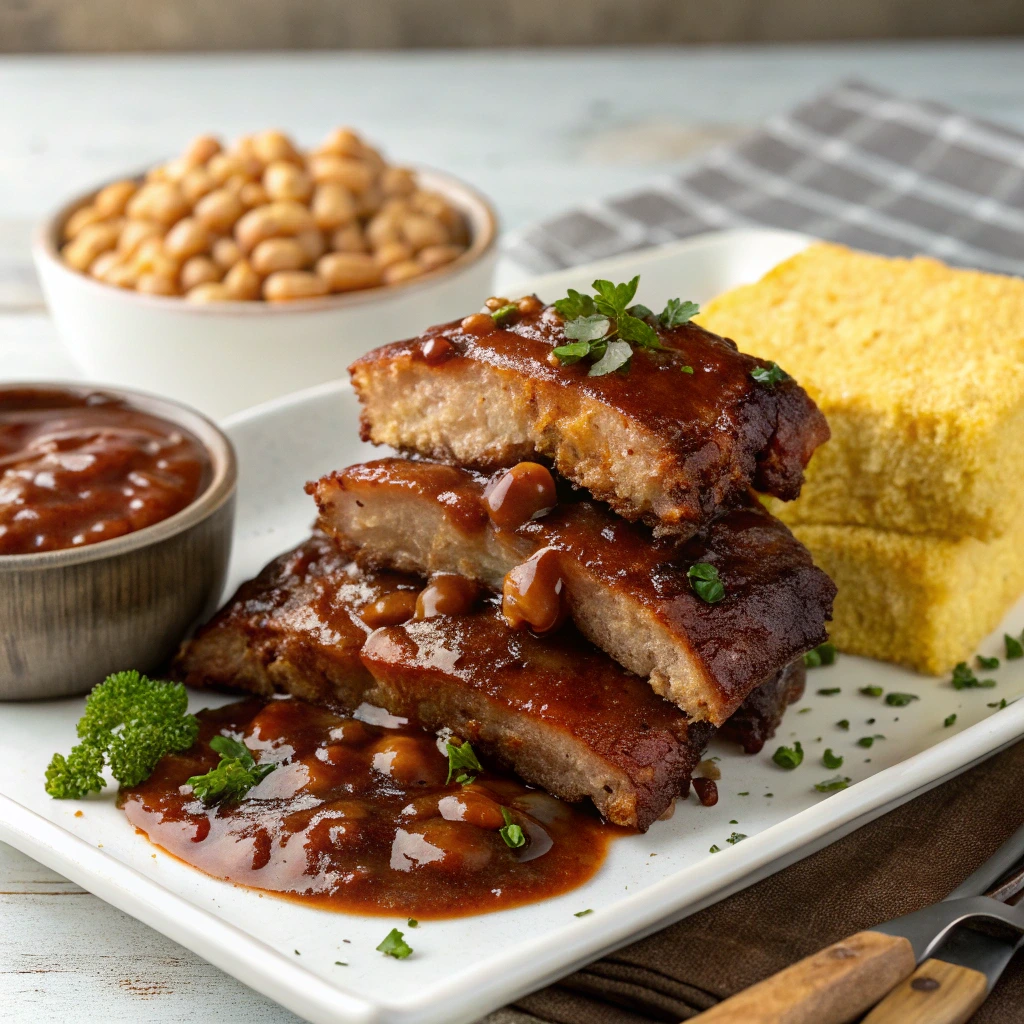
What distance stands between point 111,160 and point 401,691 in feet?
24.3

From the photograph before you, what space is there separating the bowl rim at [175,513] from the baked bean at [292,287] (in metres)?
1.22

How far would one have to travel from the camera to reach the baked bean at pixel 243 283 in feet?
19.3

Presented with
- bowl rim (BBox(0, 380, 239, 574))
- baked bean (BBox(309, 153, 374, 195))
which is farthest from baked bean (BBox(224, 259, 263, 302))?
bowl rim (BBox(0, 380, 239, 574))

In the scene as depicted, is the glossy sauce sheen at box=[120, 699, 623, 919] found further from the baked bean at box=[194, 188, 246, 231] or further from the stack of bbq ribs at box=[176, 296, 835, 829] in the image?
the baked bean at box=[194, 188, 246, 231]

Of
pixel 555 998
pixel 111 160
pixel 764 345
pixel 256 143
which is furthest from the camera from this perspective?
pixel 111 160

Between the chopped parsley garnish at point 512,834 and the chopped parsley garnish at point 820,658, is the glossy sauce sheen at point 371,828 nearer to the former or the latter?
the chopped parsley garnish at point 512,834

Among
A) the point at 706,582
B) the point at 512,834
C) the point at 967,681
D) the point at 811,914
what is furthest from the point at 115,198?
the point at 811,914

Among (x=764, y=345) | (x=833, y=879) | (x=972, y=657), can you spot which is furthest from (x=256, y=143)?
(x=833, y=879)

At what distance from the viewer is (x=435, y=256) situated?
20.2 ft

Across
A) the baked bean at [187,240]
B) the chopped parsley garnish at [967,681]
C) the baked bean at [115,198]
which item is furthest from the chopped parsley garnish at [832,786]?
the baked bean at [115,198]

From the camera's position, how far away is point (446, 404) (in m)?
3.97

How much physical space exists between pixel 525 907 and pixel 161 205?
161 inches

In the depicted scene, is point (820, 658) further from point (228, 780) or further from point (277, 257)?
point (277, 257)

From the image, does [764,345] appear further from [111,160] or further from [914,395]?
[111,160]
